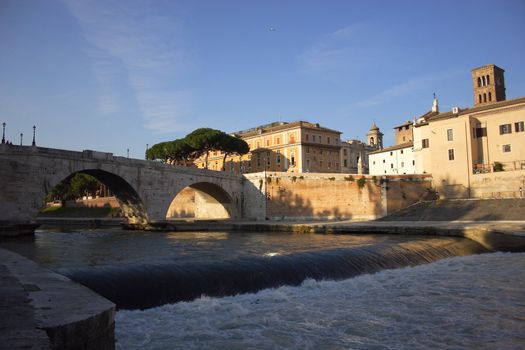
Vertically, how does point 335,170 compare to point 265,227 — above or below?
above

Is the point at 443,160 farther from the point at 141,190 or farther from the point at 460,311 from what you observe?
the point at 460,311

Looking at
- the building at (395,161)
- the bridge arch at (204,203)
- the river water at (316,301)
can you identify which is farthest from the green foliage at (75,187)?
the river water at (316,301)

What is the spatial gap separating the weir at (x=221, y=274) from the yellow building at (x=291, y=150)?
50.4 meters

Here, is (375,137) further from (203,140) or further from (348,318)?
(348,318)

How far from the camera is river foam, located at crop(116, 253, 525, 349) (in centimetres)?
827

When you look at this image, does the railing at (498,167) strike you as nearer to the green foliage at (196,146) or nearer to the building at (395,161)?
the building at (395,161)

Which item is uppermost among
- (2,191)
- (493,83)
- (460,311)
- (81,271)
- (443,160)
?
(493,83)

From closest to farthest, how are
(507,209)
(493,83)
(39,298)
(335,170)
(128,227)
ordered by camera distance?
(39,298)
(507,209)
(128,227)
(493,83)
(335,170)

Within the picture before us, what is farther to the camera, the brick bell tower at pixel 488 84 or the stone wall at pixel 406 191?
the brick bell tower at pixel 488 84

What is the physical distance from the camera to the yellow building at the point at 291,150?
223 ft

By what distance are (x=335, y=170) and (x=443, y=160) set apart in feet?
99.7

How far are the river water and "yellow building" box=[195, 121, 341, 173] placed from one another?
1988 inches

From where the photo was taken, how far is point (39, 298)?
21.8 feet

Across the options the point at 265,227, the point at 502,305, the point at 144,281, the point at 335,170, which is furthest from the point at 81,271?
the point at 335,170
